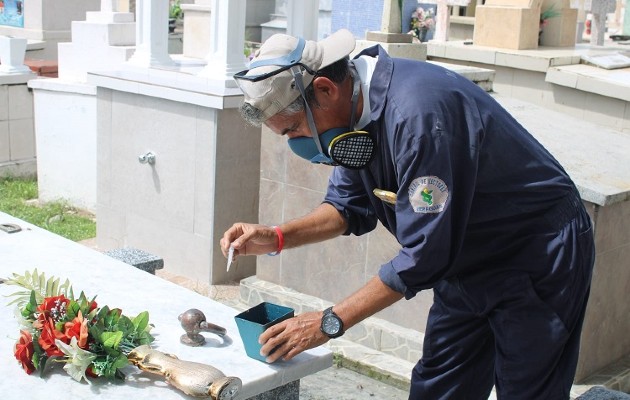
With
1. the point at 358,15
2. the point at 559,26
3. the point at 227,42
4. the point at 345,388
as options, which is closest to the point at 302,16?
the point at 227,42

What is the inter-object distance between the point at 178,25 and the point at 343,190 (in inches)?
427

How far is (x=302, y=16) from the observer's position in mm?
7469

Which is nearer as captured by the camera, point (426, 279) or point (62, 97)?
point (426, 279)

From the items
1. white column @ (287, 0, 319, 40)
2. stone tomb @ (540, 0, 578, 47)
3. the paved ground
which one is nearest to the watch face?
the paved ground

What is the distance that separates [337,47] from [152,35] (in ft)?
16.2

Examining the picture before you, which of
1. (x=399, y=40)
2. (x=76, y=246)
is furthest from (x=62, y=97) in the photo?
(x=76, y=246)

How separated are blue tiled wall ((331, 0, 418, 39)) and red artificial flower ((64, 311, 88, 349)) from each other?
27.2ft

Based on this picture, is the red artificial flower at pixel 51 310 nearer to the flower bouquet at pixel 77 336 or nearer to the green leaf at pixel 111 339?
the flower bouquet at pixel 77 336

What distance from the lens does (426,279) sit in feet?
8.11

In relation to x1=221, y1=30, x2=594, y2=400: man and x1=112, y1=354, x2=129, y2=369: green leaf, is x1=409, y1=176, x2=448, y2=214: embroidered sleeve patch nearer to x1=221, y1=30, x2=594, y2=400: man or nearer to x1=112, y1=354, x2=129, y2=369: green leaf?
x1=221, y1=30, x2=594, y2=400: man

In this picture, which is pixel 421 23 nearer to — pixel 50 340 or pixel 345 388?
pixel 345 388

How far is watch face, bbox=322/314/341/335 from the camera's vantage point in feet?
8.30

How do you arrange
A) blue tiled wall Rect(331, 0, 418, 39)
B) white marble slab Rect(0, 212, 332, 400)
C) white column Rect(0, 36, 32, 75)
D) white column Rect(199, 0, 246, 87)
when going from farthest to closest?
blue tiled wall Rect(331, 0, 418, 39), white column Rect(0, 36, 32, 75), white column Rect(199, 0, 246, 87), white marble slab Rect(0, 212, 332, 400)

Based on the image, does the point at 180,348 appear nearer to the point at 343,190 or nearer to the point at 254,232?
the point at 254,232
